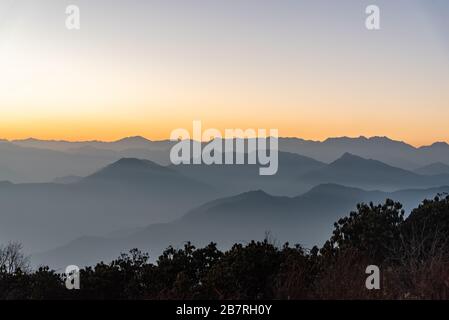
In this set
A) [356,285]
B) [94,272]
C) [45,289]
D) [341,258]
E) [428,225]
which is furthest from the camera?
[428,225]

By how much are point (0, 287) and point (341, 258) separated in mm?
10466

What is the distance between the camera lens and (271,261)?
10.5 metres

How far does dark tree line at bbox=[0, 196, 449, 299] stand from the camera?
22.6 ft

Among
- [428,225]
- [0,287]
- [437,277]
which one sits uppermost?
[428,225]

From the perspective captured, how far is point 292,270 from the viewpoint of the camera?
7836 millimetres

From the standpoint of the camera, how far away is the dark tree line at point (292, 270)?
6898 mm

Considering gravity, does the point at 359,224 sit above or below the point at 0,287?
above

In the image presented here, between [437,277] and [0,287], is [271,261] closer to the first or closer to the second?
[437,277]

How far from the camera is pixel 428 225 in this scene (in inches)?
643
